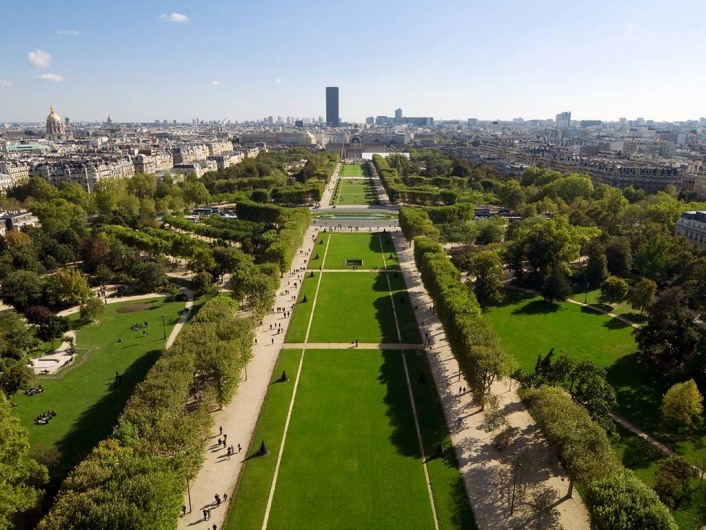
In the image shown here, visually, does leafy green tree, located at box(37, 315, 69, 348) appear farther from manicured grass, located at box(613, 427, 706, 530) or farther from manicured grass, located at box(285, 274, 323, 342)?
manicured grass, located at box(613, 427, 706, 530)

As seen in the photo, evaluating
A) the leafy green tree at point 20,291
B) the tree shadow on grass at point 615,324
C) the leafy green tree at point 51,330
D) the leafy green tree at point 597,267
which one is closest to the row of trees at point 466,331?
the tree shadow on grass at point 615,324

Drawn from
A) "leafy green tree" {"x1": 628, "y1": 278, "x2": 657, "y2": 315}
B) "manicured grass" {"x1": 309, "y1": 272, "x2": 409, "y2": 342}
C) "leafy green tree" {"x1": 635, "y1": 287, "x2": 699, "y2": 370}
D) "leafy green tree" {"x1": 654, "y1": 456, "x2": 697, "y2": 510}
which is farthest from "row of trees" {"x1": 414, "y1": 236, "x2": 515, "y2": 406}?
"leafy green tree" {"x1": 628, "y1": 278, "x2": 657, "y2": 315}

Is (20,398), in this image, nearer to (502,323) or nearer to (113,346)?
(113,346)

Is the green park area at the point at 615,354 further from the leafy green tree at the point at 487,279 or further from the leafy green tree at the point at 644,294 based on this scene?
the leafy green tree at the point at 644,294

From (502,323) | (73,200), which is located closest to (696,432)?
(502,323)

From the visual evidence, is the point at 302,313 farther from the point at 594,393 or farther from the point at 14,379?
the point at 594,393

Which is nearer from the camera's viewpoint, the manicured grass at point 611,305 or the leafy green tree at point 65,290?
the manicured grass at point 611,305
